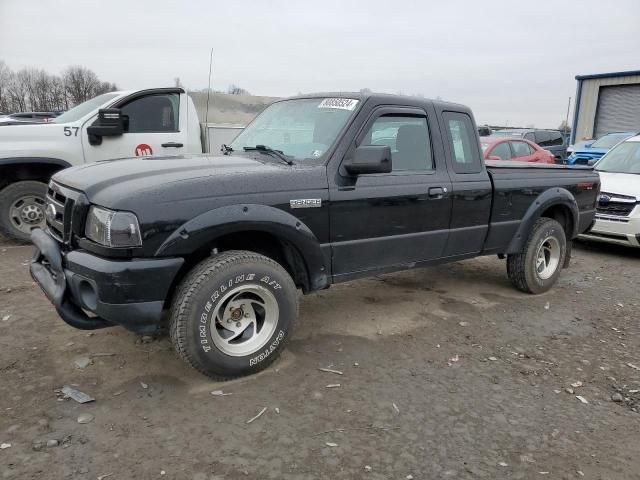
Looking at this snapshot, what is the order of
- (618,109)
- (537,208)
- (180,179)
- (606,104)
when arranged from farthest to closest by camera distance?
1. (606,104)
2. (618,109)
3. (537,208)
4. (180,179)

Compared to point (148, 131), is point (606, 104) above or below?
above

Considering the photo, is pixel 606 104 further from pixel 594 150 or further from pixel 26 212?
pixel 26 212

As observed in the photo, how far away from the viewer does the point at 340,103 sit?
3.87m

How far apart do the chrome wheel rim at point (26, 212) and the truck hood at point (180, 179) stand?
125 inches

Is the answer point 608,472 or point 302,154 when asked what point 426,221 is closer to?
point 302,154

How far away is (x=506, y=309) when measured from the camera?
4.81m

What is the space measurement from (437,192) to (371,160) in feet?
3.24

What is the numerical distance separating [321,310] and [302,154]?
158 cm

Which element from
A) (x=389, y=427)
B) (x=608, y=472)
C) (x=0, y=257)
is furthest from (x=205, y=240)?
(x=0, y=257)

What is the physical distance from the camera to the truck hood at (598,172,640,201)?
705 centimetres

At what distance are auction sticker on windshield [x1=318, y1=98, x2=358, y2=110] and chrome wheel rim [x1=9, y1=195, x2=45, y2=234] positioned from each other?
4278 mm

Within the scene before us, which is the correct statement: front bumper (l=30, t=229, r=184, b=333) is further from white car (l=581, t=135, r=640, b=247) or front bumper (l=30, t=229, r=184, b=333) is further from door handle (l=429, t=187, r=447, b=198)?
white car (l=581, t=135, r=640, b=247)

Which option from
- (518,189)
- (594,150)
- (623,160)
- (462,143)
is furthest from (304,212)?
(594,150)

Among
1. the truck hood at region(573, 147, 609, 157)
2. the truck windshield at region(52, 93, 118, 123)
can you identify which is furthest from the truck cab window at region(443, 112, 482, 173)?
the truck hood at region(573, 147, 609, 157)
